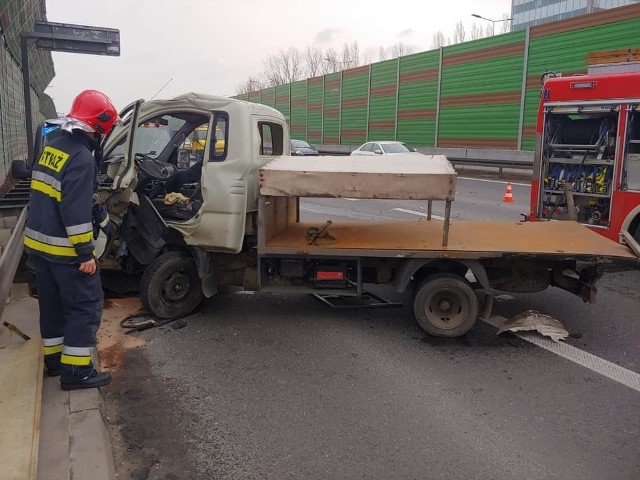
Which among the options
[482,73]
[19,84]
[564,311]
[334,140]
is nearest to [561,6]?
[334,140]

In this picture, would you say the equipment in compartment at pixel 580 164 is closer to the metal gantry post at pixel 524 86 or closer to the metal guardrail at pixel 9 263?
the metal guardrail at pixel 9 263

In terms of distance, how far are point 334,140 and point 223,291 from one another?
37.9m

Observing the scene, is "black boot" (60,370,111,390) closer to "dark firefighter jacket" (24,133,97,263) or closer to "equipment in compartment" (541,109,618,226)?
"dark firefighter jacket" (24,133,97,263)

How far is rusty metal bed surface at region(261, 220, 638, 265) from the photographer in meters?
5.17

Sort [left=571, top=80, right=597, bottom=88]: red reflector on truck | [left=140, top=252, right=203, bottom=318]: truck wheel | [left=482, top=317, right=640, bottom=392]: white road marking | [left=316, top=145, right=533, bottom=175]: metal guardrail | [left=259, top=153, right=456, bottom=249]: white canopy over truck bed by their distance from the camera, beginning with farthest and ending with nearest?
[left=316, top=145, right=533, bottom=175]: metal guardrail → [left=571, top=80, right=597, bottom=88]: red reflector on truck → [left=140, top=252, right=203, bottom=318]: truck wheel → [left=259, top=153, right=456, bottom=249]: white canopy over truck bed → [left=482, top=317, right=640, bottom=392]: white road marking

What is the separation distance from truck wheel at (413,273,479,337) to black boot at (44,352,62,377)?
3.03 meters

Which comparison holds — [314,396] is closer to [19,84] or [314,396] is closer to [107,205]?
[107,205]

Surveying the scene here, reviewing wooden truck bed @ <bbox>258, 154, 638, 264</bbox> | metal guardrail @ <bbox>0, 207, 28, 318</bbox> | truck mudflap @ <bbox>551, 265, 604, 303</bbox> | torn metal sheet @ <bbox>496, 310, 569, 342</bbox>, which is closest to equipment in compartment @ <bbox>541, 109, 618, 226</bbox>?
wooden truck bed @ <bbox>258, 154, 638, 264</bbox>

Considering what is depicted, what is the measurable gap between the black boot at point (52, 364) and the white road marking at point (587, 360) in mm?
3901

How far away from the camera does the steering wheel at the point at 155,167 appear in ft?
18.8

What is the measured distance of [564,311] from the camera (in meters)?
6.08

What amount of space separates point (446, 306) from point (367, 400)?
1566 millimetres

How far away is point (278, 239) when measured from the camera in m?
5.77

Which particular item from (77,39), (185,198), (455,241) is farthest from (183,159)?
(77,39)
